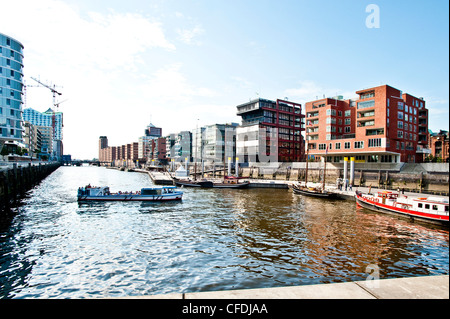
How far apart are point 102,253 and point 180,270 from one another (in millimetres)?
7359

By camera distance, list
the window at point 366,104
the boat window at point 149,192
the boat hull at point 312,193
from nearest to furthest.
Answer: the boat window at point 149,192, the boat hull at point 312,193, the window at point 366,104

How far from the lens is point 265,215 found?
3456 centimetres

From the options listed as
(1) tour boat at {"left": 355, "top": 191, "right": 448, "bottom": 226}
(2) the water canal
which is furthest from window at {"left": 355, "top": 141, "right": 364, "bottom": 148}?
(2) the water canal

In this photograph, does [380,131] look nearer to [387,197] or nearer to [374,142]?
[374,142]

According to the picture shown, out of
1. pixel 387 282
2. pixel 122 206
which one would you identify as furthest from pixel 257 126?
pixel 387 282

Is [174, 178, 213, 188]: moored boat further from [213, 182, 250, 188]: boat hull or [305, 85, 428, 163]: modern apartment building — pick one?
[305, 85, 428, 163]: modern apartment building

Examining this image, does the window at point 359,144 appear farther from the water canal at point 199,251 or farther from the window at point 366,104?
the water canal at point 199,251

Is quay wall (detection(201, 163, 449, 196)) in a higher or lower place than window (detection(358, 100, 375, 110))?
lower

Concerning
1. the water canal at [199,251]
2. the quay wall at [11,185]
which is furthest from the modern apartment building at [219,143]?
the water canal at [199,251]

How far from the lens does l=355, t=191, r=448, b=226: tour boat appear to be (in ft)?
97.5

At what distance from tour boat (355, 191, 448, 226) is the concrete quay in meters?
27.0

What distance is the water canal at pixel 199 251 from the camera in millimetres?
15375

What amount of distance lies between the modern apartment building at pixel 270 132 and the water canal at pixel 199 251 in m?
83.6

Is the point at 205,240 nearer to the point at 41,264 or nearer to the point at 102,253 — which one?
the point at 102,253
